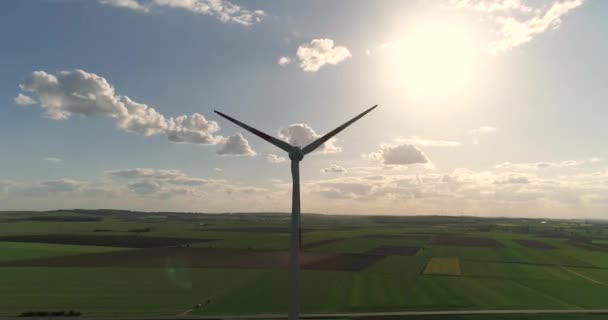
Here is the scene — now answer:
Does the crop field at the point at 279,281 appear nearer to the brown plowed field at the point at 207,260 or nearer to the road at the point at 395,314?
the brown plowed field at the point at 207,260

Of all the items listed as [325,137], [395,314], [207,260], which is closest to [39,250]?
[207,260]

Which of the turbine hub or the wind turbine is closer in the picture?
the wind turbine

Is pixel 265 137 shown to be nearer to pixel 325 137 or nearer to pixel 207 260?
pixel 325 137

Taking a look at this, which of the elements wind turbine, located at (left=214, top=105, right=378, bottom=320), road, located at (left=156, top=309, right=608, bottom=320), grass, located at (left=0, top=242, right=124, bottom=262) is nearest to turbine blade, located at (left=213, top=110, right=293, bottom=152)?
wind turbine, located at (left=214, top=105, right=378, bottom=320)

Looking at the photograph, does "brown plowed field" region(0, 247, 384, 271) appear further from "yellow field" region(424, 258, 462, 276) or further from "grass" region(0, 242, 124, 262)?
"yellow field" region(424, 258, 462, 276)

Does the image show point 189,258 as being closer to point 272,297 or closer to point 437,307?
point 272,297

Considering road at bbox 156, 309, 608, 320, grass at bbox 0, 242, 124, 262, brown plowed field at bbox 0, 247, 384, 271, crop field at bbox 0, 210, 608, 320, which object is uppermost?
grass at bbox 0, 242, 124, 262
